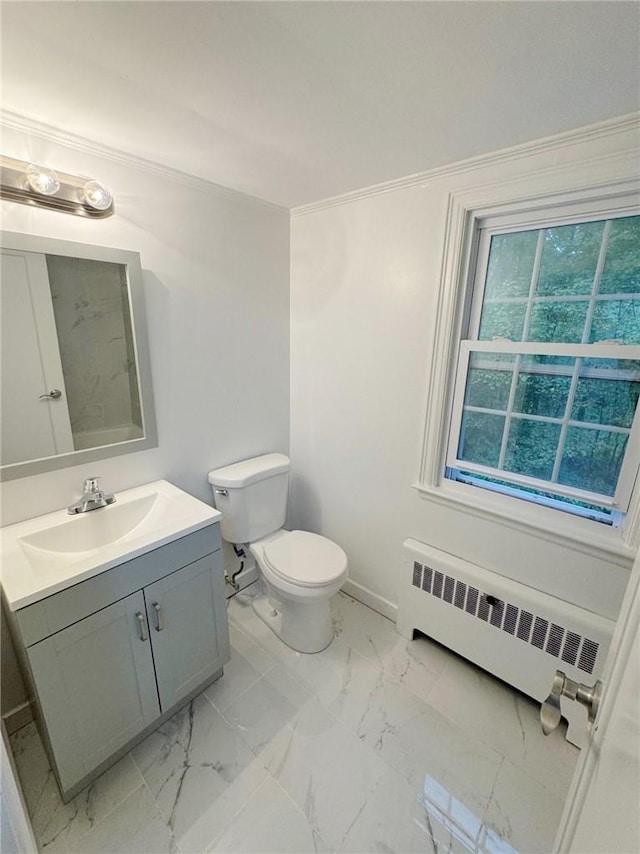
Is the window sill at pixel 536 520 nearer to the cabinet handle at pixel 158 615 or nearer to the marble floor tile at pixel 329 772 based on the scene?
the marble floor tile at pixel 329 772

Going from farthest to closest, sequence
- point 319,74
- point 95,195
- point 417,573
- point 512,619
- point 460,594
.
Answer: point 417,573, point 460,594, point 512,619, point 95,195, point 319,74

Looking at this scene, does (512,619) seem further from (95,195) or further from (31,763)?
(95,195)

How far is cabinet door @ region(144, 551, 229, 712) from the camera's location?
130 centimetres

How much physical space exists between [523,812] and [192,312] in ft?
7.23

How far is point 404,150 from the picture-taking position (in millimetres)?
1291

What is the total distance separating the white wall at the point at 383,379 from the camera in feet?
4.40

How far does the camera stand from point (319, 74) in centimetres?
92

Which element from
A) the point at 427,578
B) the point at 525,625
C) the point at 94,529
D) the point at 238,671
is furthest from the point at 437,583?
the point at 94,529

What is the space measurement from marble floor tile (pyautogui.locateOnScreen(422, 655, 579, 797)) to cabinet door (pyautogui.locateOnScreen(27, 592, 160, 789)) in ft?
3.82

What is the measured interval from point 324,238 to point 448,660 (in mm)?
2121

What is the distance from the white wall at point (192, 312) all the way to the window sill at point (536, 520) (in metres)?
1.01

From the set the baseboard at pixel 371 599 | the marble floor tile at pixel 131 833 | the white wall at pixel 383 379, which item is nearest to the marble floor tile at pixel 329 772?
the marble floor tile at pixel 131 833

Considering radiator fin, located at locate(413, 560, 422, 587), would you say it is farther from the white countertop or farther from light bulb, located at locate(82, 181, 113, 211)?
light bulb, located at locate(82, 181, 113, 211)

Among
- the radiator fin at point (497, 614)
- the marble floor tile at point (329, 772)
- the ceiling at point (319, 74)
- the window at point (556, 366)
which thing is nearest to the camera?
the ceiling at point (319, 74)
